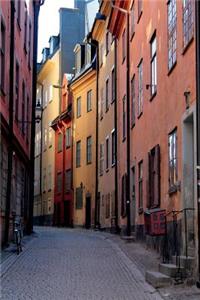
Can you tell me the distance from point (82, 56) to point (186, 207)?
30615 millimetres

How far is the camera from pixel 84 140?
3925 cm

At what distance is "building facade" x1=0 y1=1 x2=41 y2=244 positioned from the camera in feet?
57.4

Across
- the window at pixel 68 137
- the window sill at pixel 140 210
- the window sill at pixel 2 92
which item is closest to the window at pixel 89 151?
the window at pixel 68 137

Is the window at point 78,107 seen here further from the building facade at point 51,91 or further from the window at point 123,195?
the window at point 123,195

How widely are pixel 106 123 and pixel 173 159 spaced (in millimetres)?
18054

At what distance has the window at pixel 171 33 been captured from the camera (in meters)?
14.3

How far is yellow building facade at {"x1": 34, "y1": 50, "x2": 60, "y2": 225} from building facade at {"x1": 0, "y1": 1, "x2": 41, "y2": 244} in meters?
20.3

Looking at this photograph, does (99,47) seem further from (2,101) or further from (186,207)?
(186,207)

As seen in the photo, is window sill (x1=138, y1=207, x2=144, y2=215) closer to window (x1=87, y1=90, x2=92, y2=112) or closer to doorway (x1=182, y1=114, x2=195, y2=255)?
doorway (x1=182, y1=114, x2=195, y2=255)

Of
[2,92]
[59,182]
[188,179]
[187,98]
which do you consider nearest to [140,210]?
[2,92]

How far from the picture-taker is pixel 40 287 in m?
10.9

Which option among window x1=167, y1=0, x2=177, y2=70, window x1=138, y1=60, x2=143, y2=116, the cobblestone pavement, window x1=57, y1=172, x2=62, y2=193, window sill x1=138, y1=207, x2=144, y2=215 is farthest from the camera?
window x1=57, y1=172, x2=62, y2=193

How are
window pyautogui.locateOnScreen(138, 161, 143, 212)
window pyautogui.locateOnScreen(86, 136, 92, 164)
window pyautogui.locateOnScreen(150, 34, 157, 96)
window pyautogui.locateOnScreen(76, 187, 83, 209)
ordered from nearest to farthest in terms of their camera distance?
window pyautogui.locateOnScreen(150, 34, 157, 96) → window pyautogui.locateOnScreen(138, 161, 143, 212) → window pyautogui.locateOnScreen(86, 136, 92, 164) → window pyautogui.locateOnScreen(76, 187, 83, 209)

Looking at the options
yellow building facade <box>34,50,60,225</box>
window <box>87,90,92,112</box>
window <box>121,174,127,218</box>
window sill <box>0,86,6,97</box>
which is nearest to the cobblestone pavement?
Answer: window sill <box>0,86,6,97</box>
